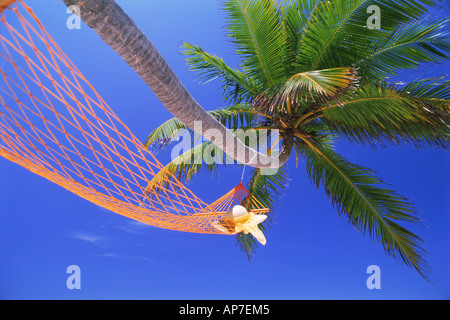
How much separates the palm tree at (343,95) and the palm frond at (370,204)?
12 mm

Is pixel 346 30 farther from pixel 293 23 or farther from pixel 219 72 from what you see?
pixel 219 72

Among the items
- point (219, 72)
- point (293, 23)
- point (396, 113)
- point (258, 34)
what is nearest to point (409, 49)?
point (396, 113)

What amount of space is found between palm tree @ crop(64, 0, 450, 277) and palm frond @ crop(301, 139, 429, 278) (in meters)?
0.01

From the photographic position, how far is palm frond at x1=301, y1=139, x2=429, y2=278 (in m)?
4.45

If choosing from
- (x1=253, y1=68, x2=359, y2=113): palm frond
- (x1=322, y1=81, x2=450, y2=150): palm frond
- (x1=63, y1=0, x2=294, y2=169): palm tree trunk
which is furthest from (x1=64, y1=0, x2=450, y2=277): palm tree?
(x1=63, y1=0, x2=294, y2=169): palm tree trunk

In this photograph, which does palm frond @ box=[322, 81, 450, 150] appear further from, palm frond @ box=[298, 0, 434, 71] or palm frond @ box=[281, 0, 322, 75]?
palm frond @ box=[281, 0, 322, 75]

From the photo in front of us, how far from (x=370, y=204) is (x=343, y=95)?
6.09 feet

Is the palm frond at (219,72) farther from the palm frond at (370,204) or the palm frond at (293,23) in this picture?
the palm frond at (370,204)
